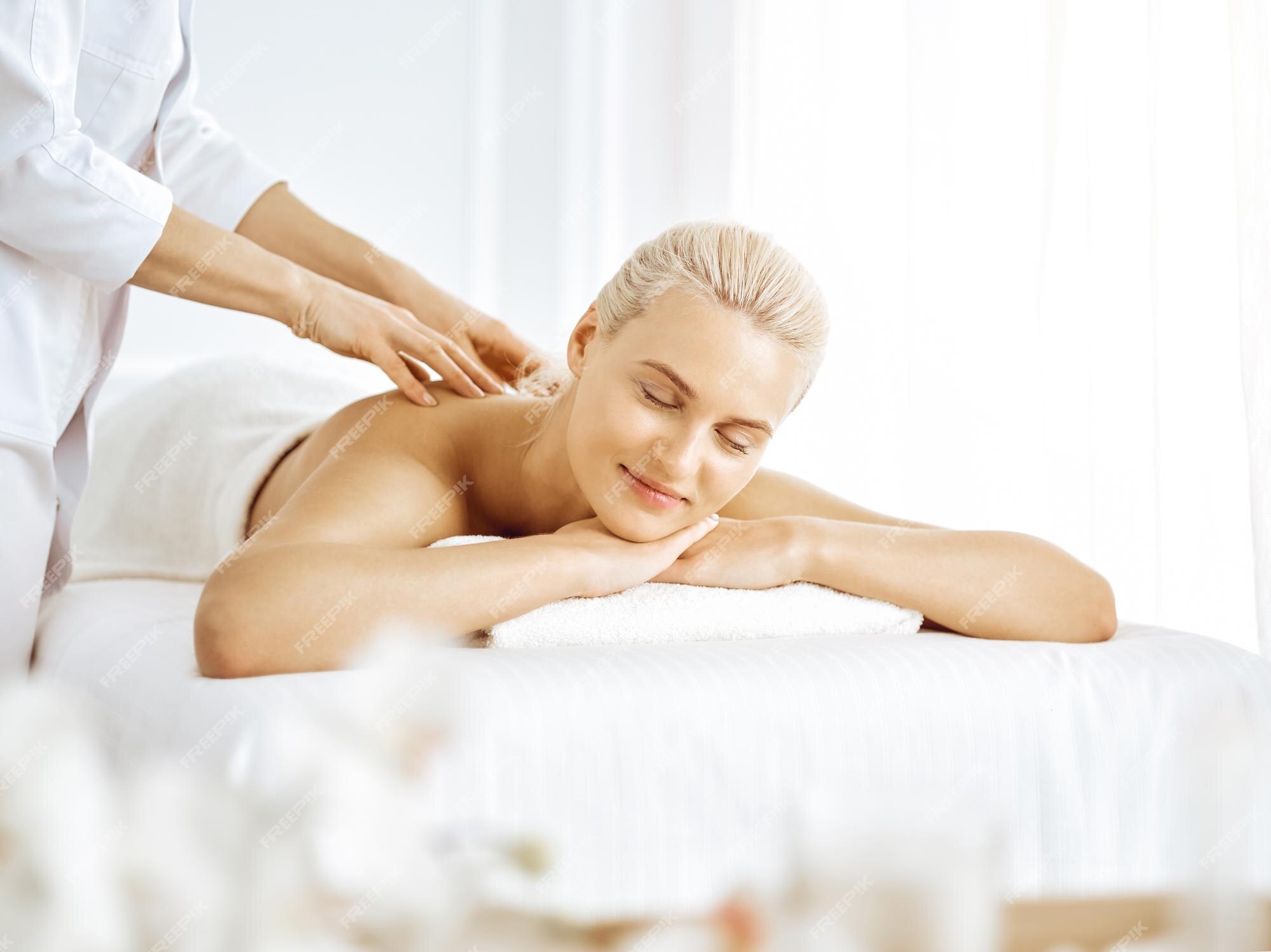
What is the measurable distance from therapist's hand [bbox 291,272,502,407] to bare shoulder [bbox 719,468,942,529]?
1.44ft

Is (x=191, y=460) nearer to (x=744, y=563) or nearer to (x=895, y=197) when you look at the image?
(x=744, y=563)

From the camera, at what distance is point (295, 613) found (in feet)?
3.75

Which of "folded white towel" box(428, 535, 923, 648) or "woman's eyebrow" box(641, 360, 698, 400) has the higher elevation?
"woman's eyebrow" box(641, 360, 698, 400)

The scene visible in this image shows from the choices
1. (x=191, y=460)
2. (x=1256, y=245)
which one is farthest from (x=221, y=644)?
(x=1256, y=245)

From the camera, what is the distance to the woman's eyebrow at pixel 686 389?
1322 millimetres

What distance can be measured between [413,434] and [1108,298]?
118 cm

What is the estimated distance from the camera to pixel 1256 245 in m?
1.59

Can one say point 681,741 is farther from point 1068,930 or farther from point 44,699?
point 44,699

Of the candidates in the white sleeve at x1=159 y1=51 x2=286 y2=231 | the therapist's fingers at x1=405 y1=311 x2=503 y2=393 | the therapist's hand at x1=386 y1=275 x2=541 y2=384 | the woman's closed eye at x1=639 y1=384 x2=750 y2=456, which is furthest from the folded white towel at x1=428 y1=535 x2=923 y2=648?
the white sleeve at x1=159 y1=51 x2=286 y2=231

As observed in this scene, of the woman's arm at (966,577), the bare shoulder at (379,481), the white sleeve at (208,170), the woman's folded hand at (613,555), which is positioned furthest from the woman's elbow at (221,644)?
the white sleeve at (208,170)

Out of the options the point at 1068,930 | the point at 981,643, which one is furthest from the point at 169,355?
the point at 1068,930

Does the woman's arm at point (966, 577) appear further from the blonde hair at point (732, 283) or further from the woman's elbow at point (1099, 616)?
the blonde hair at point (732, 283)

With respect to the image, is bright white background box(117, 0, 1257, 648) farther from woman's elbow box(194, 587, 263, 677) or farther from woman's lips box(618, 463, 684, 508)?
woman's elbow box(194, 587, 263, 677)

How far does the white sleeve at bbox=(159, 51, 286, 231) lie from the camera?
192 centimetres
